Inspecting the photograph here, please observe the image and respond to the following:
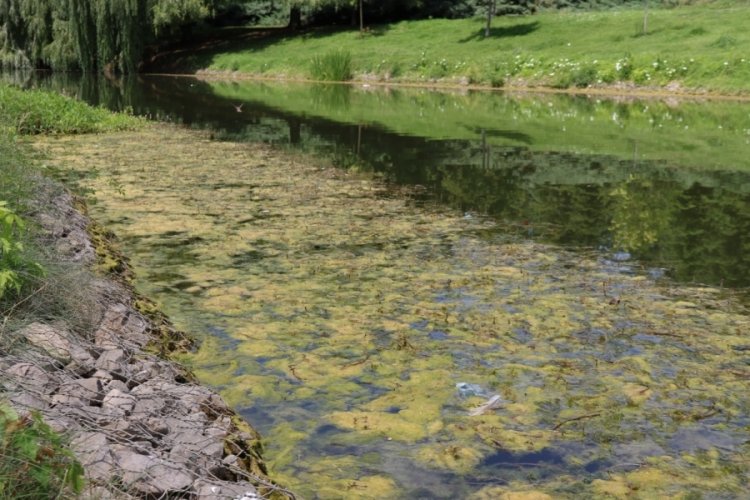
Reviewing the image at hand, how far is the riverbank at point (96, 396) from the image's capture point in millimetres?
2982

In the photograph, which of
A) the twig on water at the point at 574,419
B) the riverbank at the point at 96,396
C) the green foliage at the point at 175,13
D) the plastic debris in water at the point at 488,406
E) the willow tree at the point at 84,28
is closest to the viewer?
the riverbank at the point at 96,396

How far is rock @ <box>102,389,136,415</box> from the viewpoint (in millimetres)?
3914

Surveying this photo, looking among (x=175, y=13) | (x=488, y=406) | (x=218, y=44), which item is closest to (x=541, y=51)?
(x=175, y=13)

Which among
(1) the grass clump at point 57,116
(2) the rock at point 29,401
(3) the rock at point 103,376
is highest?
(1) the grass clump at point 57,116

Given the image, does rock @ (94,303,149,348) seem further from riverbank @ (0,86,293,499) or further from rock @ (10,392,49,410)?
rock @ (10,392,49,410)

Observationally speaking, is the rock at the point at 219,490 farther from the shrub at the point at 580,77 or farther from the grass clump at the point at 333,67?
the grass clump at the point at 333,67

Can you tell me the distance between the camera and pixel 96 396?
4.02 metres

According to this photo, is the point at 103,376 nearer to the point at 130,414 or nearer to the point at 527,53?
the point at 130,414

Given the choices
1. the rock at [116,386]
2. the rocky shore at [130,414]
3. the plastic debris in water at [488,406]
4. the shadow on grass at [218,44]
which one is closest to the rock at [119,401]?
the rocky shore at [130,414]

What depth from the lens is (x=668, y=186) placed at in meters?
12.3

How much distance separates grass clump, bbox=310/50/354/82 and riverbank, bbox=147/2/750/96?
0.44 feet

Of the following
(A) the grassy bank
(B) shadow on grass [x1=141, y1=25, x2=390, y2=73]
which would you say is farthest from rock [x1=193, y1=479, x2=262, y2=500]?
(B) shadow on grass [x1=141, y1=25, x2=390, y2=73]

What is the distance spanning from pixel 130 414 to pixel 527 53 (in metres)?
32.4

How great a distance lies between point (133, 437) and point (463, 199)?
26.5 ft
